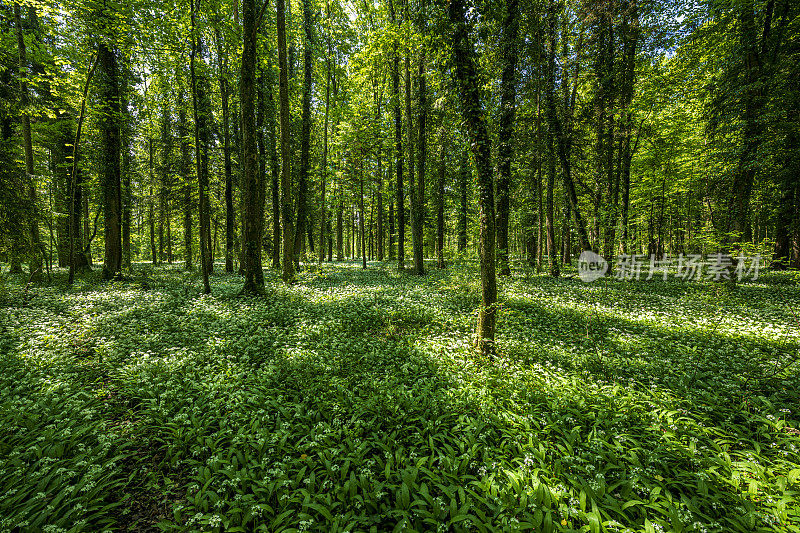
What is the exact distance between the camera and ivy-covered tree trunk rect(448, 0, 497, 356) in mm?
5410

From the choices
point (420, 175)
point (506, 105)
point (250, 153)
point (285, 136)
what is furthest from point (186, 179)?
point (506, 105)

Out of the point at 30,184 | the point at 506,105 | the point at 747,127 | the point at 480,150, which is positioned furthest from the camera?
the point at 506,105

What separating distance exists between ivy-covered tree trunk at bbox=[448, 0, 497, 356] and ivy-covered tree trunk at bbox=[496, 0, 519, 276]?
452 cm

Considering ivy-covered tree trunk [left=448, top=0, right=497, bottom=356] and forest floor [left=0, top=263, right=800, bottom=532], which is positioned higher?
ivy-covered tree trunk [left=448, top=0, right=497, bottom=356]

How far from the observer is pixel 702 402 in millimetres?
4555

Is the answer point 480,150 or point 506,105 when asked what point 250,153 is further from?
point 506,105

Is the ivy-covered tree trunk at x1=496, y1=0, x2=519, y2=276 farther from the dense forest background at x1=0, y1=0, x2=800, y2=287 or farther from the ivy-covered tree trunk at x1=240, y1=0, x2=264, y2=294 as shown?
the ivy-covered tree trunk at x1=240, y1=0, x2=264, y2=294

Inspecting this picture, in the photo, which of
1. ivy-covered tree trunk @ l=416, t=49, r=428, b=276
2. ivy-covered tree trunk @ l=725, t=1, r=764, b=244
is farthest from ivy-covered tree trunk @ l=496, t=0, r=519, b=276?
ivy-covered tree trunk @ l=725, t=1, r=764, b=244

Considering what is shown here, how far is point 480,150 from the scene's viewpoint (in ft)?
18.6

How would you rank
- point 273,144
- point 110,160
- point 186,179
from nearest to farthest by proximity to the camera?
point 110,160
point 273,144
point 186,179

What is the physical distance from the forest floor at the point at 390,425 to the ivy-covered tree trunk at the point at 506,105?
5.59 metres

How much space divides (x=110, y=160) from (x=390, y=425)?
1720 centimetres

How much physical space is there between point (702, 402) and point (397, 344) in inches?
218

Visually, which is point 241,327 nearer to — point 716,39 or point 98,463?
point 98,463
